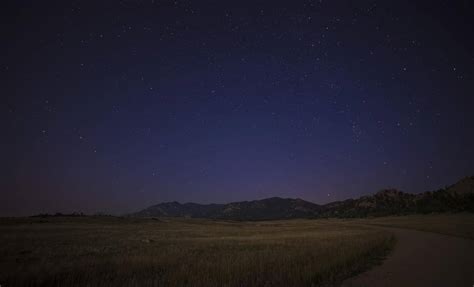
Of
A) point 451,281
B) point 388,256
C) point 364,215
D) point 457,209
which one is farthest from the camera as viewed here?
point 364,215

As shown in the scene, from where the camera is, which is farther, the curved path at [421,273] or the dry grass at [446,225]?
the dry grass at [446,225]

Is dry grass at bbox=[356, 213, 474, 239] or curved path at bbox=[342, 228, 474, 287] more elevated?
dry grass at bbox=[356, 213, 474, 239]

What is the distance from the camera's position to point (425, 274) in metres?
11.5

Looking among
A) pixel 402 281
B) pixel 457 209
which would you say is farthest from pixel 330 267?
pixel 457 209

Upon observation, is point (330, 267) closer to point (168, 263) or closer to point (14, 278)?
point (168, 263)

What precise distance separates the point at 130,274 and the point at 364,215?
166 meters

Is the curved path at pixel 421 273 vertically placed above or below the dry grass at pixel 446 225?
below

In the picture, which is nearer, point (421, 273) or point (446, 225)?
point (421, 273)

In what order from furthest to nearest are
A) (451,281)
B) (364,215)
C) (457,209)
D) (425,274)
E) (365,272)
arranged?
(364,215)
(457,209)
(365,272)
(425,274)
(451,281)

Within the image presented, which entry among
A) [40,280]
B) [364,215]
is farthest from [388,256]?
[364,215]

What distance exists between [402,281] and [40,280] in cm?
1142

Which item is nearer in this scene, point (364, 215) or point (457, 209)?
point (457, 209)

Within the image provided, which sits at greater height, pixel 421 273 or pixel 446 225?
pixel 446 225

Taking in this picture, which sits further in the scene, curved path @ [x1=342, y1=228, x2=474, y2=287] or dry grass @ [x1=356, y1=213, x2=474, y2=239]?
dry grass @ [x1=356, y1=213, x2=474, y2=239]
